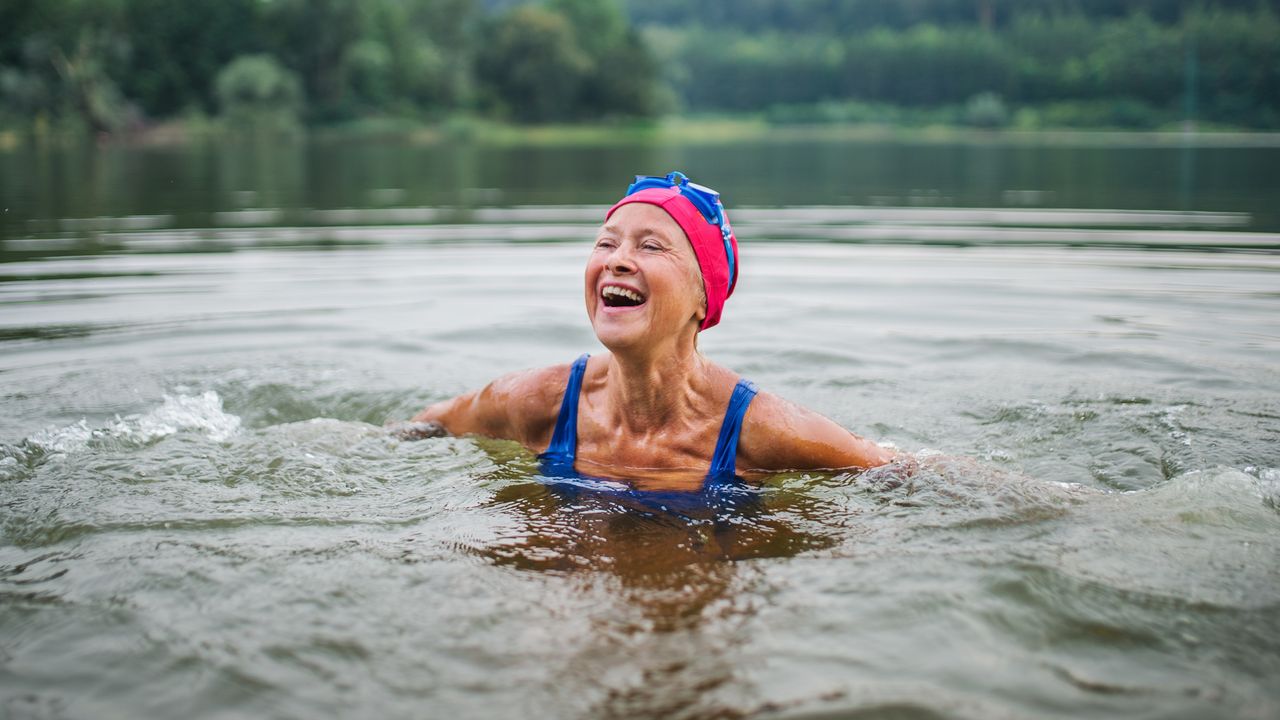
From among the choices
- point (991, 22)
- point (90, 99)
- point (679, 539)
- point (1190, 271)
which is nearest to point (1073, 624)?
point (679, 539)

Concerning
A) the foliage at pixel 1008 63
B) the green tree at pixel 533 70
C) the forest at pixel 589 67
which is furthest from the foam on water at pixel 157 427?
the green tree at pixel 533 70

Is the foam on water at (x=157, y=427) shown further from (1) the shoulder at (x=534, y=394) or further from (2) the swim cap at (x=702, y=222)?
(2) the swim cap at (x=702, y=222)

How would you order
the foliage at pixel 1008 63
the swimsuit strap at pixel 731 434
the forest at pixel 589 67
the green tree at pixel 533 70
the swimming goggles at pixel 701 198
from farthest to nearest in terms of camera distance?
the green tree at pixel 533 70
the foliage at pixel 1008 63
the forest at pixel 589 67
the swimsuit strap at pixel 731 434
the swimming goggles at pixel 701 198

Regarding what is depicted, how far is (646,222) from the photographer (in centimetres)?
445

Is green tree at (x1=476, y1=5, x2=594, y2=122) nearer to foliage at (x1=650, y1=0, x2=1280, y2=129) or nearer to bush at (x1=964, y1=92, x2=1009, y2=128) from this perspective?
foliage at (x1=650, y1=0, x2=1280, y2=129)

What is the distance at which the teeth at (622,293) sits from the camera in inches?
171

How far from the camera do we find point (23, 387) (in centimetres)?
679

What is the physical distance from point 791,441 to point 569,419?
3.49 feet

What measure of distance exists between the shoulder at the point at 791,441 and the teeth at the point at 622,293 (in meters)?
0.74

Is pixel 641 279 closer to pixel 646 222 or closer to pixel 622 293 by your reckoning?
pixel 622 293

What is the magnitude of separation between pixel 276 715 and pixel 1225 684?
2.61m

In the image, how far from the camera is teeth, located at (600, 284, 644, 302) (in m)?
4.35

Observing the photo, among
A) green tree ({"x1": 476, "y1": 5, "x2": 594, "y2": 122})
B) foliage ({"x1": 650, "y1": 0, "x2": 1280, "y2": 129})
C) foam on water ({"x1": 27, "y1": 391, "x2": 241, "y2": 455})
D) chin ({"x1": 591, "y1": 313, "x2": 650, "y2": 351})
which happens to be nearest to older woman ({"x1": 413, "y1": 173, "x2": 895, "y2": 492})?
chin ({"x1": 591, "y1": 313, "x2": 650, "y2": 351})

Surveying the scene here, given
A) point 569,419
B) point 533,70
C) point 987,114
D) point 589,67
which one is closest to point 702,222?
point 569,419
